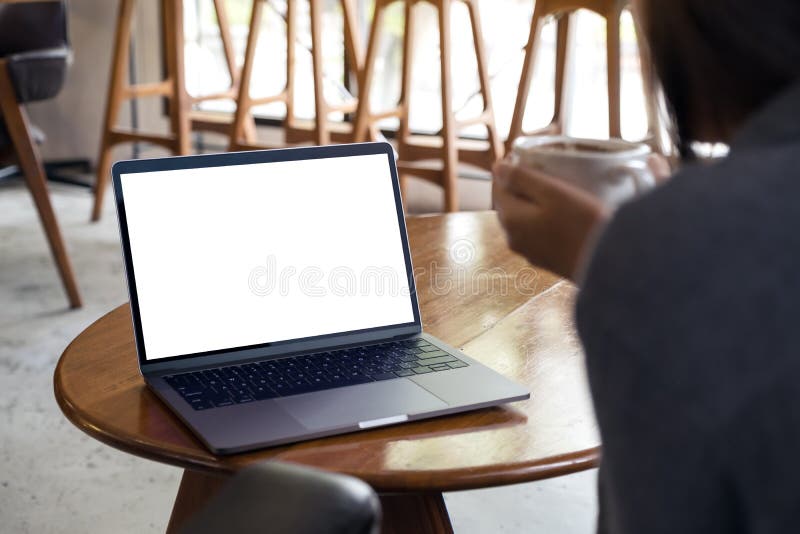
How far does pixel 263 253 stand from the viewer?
3.27 feet

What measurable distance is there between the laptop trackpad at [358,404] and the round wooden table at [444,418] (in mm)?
15

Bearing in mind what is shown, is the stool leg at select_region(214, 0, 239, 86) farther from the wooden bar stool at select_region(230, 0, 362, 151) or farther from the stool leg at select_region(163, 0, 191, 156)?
the stool leg at select_region(163, 0, 191, 156)

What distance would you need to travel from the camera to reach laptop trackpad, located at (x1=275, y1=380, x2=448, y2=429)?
83 cm

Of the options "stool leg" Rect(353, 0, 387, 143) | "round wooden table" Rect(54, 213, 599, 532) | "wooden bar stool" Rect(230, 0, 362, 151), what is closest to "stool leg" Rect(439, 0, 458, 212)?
"stool leg" Rect(353, 0, 387, 143)

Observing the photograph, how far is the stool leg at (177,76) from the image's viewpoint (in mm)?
3277

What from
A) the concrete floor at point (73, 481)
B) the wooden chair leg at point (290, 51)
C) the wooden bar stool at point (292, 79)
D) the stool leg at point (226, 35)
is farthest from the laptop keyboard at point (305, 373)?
the stool leg at point (226, 35)

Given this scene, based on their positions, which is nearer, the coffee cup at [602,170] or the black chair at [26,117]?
the coffee cup at [602,170]

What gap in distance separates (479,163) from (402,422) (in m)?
2.56

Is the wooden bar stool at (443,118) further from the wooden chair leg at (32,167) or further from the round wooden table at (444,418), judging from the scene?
the round wooden table at (444,418)

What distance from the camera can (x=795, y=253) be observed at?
366 mm

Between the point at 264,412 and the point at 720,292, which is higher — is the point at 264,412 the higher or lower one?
the lower one

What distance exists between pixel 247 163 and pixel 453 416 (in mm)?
358

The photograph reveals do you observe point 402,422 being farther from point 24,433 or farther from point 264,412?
point 24,433

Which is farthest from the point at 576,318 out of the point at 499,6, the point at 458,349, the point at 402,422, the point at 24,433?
the point at 499,6
